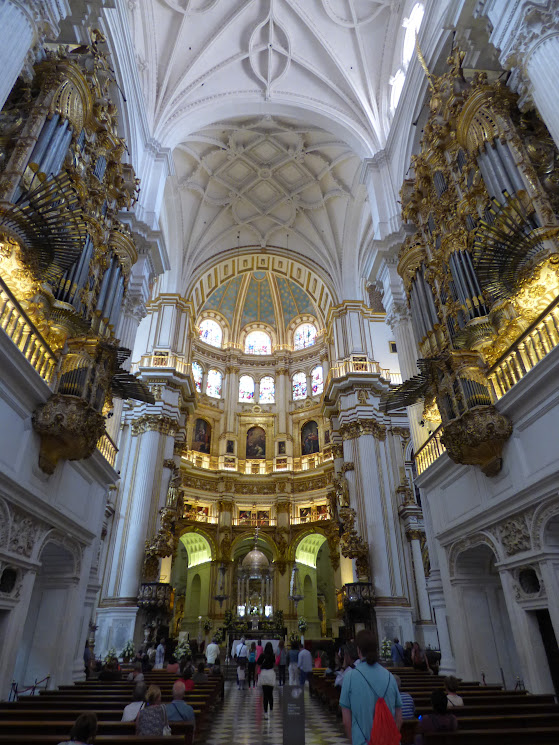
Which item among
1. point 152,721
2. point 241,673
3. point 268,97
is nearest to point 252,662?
point 241,673

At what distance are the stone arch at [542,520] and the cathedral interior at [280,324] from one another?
3 cm

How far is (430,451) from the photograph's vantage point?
1115 centimetres

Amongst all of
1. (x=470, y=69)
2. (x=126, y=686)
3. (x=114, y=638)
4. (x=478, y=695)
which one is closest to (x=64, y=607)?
(x=126, y=686)

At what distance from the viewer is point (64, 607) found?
933cm

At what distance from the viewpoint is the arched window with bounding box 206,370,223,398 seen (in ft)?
104

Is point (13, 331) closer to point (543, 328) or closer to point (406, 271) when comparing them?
point (543, 328)

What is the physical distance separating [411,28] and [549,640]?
727 inches

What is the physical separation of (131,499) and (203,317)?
52.4 ft

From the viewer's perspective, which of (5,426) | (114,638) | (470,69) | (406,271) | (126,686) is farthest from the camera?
(114,638)

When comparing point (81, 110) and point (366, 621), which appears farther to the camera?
point (366, 621)

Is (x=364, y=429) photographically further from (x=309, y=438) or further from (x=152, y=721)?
(x=152, y=721)

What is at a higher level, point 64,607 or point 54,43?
point 54,43

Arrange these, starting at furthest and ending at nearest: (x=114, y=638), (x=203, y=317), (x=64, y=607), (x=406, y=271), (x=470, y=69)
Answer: (x=203, y=317)
(x=114, y=638)
(x=406, y=271)
(x=470, y=69)
(x=64, y=607)

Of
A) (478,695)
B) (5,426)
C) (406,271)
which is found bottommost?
(478,695)
